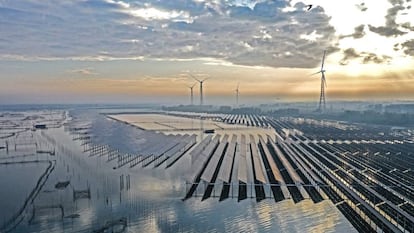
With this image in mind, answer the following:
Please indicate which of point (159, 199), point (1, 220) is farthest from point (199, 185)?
point (1, 220)

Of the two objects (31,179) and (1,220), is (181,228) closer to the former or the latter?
(1,220)

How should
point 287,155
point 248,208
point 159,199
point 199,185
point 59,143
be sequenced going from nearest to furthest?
point 248,208 < point 159,199 < point 199,185 < point 287,155 < point 59,143

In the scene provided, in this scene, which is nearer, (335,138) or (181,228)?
(181,228)

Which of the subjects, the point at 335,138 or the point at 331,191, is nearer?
the point at 331,191

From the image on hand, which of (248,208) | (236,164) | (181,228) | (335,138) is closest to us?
(181,228)

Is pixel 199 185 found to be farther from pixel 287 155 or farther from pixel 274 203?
pixel 287 155

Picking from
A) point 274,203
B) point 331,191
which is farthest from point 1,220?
point 331,191
